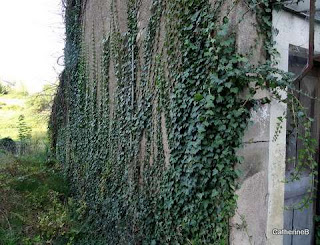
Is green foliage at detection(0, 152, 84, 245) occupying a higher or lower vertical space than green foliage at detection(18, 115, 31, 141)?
lower

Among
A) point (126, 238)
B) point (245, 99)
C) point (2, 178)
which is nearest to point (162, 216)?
point (126, 238)


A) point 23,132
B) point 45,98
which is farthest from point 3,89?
point 45,98

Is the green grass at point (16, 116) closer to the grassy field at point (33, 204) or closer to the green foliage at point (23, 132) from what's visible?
the green foliage at point (23, 132)

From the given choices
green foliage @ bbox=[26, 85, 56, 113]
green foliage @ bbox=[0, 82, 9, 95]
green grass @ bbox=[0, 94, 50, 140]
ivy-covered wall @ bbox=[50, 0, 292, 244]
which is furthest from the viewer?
green foliage @ bbox=[0, 82, 9, 95]

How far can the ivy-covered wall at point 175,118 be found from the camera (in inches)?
108

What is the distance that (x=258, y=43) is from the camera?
9.14 feet

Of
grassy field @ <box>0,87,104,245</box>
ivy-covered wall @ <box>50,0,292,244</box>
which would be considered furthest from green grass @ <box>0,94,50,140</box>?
ivy-covered wall @ <box>50,0,292,244</box>

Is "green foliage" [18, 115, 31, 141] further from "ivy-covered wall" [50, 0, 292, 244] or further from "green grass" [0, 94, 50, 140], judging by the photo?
"ivy-covered wall" [50, 0, 292, 244]

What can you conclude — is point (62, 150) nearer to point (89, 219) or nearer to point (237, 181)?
point (89, 219)

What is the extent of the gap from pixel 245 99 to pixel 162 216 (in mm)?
1732

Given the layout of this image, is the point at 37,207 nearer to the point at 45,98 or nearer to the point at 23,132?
the point at 45,98

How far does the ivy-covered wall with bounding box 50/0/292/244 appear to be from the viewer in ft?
9.04

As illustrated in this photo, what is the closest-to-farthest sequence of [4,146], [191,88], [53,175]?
[191,88] → [53,175] → [4,146]

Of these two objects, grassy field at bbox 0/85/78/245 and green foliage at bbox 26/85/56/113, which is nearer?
grassy field at bbox 0/85/78/245
